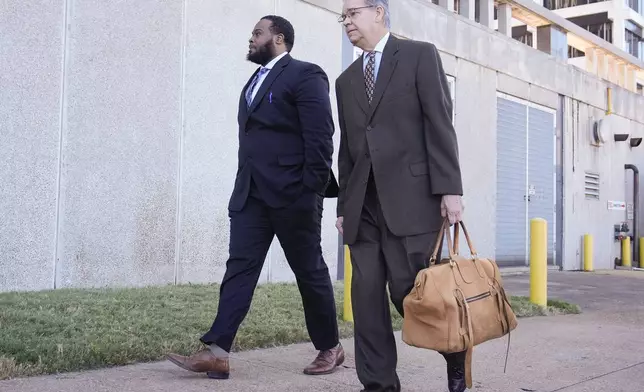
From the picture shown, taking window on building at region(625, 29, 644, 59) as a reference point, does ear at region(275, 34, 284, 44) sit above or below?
below

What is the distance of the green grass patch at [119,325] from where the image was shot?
164 inches

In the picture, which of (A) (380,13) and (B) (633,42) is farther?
(B) (633,42)

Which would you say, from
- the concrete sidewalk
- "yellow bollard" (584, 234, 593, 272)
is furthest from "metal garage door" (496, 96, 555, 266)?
the concrete sidewalk

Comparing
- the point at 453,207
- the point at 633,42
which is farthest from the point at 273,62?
the point at 633,42

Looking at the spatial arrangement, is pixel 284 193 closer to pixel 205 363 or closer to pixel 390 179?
pixel 390 179

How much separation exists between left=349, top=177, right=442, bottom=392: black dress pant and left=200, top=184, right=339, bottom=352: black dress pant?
2.06 ft

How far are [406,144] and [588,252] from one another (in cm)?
1351

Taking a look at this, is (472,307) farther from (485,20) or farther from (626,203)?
(626,203)

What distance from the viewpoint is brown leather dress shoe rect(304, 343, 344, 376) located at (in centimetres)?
422

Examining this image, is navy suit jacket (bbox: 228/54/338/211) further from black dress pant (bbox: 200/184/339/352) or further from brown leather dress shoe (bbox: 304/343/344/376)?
brown leather dress shoe (bbox: 304/343/344/376)

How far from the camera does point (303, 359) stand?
4688 mm

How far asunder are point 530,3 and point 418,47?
11.9 meters

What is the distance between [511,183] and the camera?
1374 centimetres

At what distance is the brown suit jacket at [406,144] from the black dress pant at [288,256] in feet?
1.99
